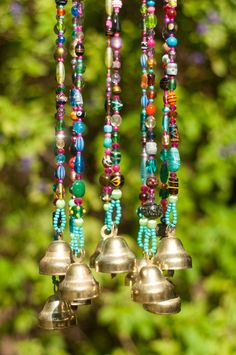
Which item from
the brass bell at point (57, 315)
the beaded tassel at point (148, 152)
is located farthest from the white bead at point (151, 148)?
the brass bell at point (57, 315)

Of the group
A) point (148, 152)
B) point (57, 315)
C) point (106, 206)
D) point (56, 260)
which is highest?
point (148, 152)

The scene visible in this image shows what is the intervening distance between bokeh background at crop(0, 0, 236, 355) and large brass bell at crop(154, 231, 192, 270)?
1.23 metres

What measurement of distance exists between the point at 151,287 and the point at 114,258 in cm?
9

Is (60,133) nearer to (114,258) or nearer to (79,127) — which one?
(79,127)

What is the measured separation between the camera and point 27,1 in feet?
8.59

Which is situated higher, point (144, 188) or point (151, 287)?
point (144, 188)

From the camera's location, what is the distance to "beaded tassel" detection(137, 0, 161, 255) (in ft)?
4.50

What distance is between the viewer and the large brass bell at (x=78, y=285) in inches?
52.6

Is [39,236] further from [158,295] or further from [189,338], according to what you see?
[158,295]

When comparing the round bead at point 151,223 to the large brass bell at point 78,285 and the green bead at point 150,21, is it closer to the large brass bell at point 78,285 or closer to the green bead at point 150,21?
the large brass bell at point 78,285

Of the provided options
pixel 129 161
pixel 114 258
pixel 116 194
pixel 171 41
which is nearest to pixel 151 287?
pixel 114 258

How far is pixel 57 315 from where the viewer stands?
144 cm

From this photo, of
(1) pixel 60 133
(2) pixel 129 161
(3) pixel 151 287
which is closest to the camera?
(3) pixel 151 287

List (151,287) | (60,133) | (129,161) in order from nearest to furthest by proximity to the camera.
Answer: (151,287) → (60,133) → (129,161)
